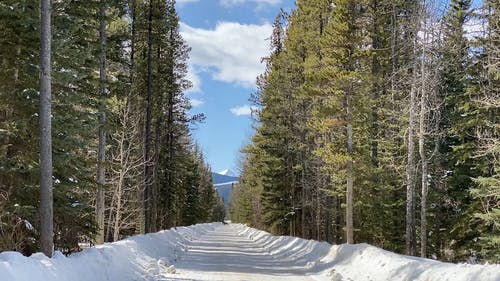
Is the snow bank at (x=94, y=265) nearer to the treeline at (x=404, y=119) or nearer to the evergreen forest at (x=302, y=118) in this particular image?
the evergreen forest at (x=302, y=118)

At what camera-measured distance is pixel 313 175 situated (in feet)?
113

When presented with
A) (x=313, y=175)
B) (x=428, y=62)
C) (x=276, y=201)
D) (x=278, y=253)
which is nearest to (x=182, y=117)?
(x=276, y=201)

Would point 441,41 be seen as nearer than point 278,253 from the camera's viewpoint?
Yes

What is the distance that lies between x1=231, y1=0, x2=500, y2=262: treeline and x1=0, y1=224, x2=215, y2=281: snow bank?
386 inches

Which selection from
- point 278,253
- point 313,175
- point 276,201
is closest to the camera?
A: point 278,253

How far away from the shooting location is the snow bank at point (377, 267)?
9281 mm

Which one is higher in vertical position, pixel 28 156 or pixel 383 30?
pixel 383 30

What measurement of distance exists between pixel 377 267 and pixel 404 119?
35.3ft

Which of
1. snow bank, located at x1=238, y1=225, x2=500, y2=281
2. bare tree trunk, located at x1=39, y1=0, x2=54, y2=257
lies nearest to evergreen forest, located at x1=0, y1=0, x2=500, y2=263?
bare tree trunk, located at x1=39, y1=0, x2=54, y2=257

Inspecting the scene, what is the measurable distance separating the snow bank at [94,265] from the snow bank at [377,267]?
482cm

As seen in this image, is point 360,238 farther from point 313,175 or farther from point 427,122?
point 427,122

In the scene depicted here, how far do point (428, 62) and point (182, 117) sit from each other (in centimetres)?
2573

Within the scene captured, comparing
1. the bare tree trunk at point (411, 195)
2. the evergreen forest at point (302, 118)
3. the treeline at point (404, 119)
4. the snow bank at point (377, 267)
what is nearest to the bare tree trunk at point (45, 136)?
the evergreen forest at point (302, 118)

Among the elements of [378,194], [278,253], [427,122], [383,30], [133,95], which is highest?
[383,30]
